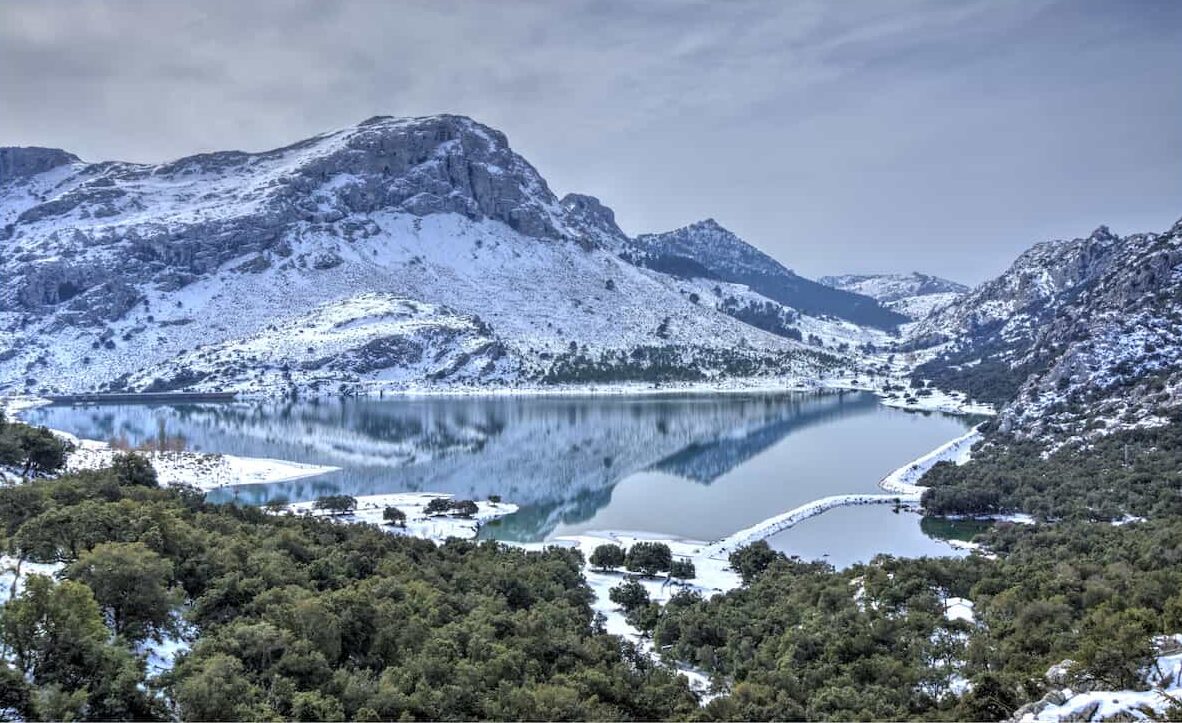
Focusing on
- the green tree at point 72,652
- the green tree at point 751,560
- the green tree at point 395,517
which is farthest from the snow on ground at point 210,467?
the green tree at point 72,652

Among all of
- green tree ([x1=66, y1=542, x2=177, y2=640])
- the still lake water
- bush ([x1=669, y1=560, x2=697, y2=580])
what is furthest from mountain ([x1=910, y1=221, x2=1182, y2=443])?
green tree ([x1=66, y1=542, x2=177, y2=640])

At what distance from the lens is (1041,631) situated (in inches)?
984

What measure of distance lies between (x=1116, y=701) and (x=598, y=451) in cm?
8477

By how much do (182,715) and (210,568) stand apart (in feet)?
35.4

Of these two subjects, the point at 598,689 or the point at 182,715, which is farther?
the point at 598,689

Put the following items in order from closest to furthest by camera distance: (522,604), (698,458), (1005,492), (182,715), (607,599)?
(182,715), (522,604), (607,599), (1005,492), (698,458)

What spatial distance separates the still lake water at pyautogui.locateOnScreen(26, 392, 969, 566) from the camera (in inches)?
2504

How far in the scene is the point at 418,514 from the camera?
62750mm

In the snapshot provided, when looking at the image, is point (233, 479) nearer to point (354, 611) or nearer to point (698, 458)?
point (698, 458)

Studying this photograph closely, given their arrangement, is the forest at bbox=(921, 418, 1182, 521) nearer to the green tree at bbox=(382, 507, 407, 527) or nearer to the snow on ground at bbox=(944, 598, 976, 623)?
the snow on ground at bbox=(944, 598, 976, 623)

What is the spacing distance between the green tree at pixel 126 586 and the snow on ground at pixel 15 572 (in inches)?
42.0

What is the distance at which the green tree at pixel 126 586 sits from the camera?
885 inches

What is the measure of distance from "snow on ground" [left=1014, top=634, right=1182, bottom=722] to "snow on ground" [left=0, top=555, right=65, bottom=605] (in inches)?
967

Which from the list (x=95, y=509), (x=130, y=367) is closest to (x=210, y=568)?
(x=95, y=509)
